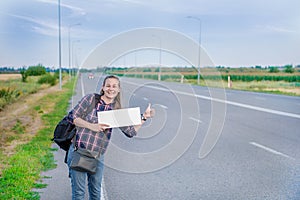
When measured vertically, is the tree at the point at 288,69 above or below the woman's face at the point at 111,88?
above

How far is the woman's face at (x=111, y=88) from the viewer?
3846 mm

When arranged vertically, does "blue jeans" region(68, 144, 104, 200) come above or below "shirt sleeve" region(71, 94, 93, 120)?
below

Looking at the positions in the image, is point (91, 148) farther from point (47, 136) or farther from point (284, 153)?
point (47, 136)

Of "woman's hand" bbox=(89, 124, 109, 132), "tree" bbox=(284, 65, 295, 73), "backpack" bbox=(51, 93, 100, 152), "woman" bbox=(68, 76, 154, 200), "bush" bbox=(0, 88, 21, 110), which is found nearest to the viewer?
"woman's hand" bbox=(89, 124, 109, 132)

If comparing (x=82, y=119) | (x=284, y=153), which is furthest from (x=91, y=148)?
(x=284, y=153)

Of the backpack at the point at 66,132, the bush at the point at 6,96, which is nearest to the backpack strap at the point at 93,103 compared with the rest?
the backpack at the point at 66,132

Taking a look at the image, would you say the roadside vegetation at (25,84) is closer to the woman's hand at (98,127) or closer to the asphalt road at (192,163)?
the asphalt road at (192,163)

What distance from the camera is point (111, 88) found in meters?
3.84

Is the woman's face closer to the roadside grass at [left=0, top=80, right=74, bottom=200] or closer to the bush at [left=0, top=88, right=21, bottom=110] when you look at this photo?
the roadside grass at [left=0, top=80, right=74, bottom=200]

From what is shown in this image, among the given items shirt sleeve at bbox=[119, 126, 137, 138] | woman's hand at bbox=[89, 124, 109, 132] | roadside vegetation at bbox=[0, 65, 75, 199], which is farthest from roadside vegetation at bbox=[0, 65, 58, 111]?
woman's hand at bbox=[89, 124, 109, 132]

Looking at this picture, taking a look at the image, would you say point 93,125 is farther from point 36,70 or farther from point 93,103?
point 36,70

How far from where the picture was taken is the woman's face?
12.6 ft

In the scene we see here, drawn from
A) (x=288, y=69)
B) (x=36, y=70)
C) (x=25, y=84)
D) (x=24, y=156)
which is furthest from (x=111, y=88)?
(x=288, y=69)

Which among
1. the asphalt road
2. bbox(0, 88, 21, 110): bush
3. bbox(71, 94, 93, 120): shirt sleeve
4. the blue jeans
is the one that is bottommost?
the asphalt road
